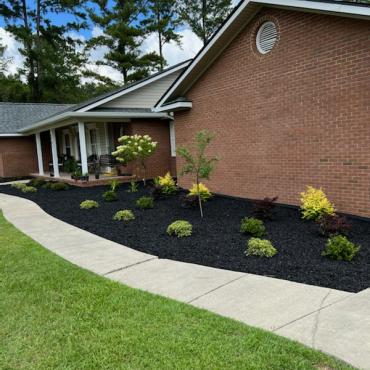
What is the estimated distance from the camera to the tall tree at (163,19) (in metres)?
29.9

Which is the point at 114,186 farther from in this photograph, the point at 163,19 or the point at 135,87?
the point at 163,19

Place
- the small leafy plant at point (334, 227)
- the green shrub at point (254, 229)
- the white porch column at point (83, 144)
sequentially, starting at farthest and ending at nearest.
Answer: the white porch column at point (83, 144) < the green shrub at point (254, 229) < the small leafy plant at point (334, 227)

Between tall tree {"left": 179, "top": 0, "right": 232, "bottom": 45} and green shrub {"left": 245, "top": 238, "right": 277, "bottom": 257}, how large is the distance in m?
25.6

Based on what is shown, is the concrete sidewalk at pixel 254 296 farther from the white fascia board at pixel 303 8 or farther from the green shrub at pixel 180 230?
the white fascia board at pixel 303 8

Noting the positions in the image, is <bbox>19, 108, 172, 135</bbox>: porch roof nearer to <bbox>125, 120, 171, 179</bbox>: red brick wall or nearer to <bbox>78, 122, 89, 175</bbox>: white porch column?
<bbox>78, 122, 89, 175</bbox>: white porch column

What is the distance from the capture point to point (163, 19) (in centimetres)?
2970

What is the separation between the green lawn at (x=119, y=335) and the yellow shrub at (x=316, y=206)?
433cm

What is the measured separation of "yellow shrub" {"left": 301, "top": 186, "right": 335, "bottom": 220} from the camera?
23.1 ft

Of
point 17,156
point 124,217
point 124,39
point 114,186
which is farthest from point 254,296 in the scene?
point 124,39

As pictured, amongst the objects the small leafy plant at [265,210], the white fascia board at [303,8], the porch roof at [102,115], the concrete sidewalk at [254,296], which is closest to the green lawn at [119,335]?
the concrete sidewalk at [254,296]

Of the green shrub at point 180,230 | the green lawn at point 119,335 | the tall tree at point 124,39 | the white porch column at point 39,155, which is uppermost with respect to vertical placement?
the tall tree at point 124,39

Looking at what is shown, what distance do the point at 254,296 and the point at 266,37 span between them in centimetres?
699

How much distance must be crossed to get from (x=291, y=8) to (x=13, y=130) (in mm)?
18084

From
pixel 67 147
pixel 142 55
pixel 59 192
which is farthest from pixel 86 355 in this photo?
pixel 142 55
